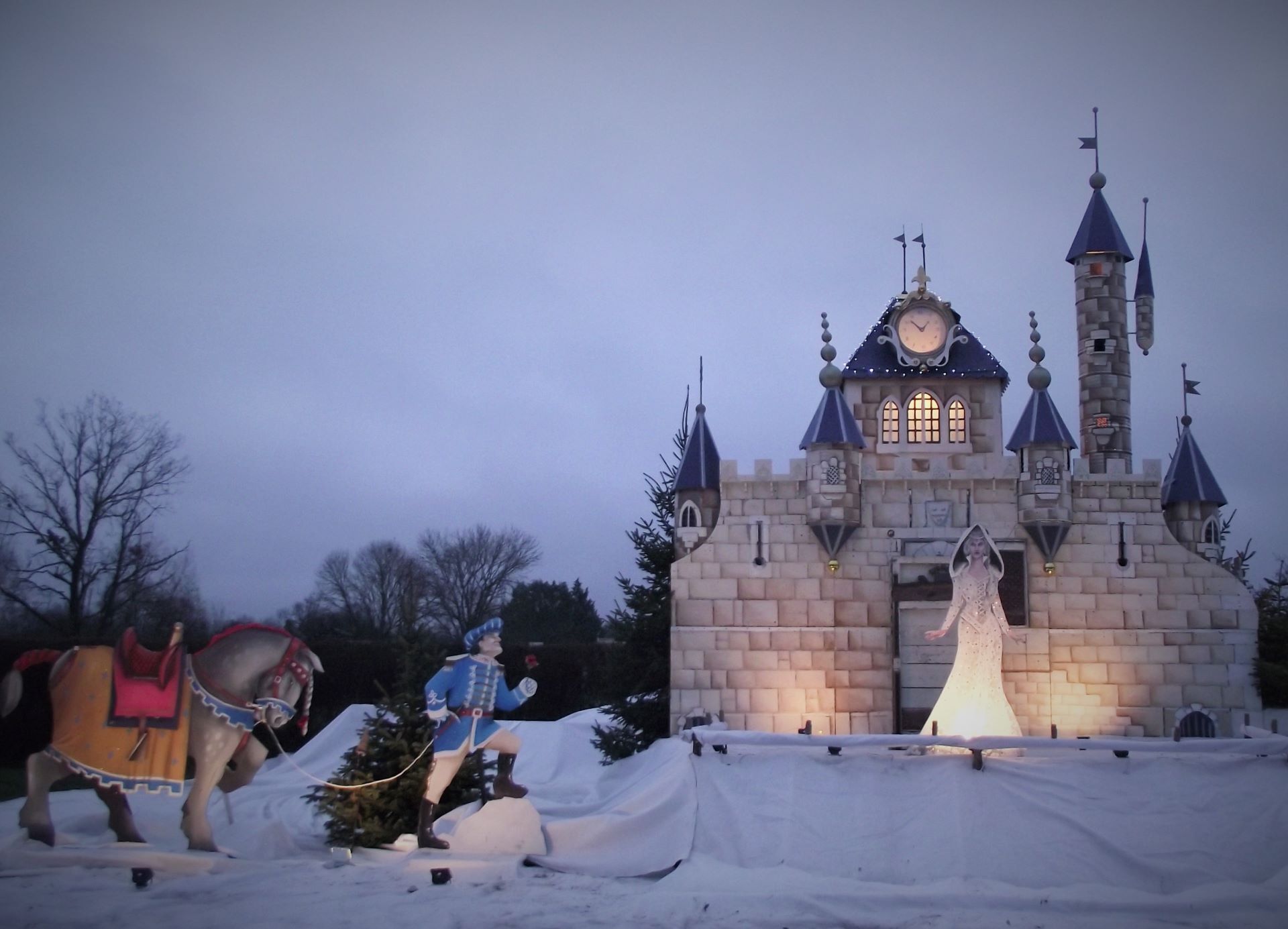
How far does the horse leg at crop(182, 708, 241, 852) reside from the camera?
29.9 ft

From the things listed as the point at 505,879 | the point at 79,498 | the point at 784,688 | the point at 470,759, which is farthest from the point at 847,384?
the point at 79,498

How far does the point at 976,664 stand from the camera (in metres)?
11.7

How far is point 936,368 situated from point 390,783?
964cm

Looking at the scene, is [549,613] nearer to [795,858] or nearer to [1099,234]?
[1099,234]

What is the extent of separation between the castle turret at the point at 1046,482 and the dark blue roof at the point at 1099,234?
3504mm

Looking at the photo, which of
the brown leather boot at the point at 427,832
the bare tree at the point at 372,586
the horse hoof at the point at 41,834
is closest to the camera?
the horse hoof at the point at 41,834

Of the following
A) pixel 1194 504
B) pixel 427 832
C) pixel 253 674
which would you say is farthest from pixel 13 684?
pixel 1194 504

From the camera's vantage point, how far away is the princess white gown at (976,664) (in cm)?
1162

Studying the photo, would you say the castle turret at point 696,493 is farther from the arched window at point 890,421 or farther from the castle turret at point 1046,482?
the castle turret at point 1046,482

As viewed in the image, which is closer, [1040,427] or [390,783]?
[390,783]

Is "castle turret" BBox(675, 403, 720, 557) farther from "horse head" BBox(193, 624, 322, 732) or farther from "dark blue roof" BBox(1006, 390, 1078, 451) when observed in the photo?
"horse head" BBox(193, 624, 322, 732)

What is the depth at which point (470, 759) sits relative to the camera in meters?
10.6

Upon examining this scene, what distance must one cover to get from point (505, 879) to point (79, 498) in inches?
536

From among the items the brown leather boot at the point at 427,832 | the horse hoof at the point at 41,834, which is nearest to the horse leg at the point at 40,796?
the horse hoof at the point at 41,834
